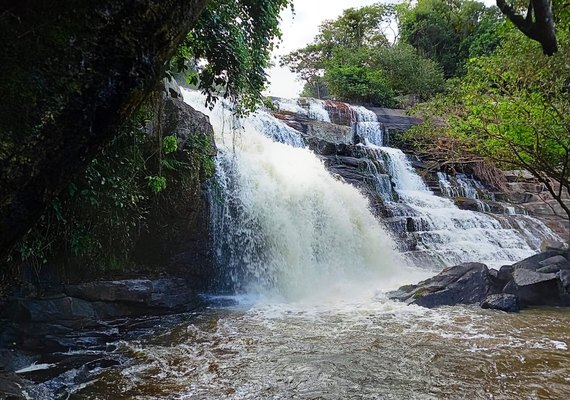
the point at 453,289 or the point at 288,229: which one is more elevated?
the point at 288,229

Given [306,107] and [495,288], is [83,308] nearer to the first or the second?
[495,288]

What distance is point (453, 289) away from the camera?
8.88 metres

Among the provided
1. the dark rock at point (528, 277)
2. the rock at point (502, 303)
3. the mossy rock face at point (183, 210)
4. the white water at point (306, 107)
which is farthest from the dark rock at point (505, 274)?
the white water at point (306, 107)

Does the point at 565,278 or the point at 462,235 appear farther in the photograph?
the point at 462,235

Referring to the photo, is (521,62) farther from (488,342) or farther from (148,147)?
(148,147)

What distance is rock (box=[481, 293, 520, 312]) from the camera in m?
8.14

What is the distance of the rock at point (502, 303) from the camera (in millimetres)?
8141

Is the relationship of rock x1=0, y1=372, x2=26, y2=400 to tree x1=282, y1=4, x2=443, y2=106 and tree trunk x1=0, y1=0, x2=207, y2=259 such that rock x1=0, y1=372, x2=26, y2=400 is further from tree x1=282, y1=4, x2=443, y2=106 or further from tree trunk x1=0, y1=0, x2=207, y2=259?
tree x1=282, y1=4, x2=443, y2=106

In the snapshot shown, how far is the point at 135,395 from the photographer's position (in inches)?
182

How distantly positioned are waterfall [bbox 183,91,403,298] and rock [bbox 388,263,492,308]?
2252 mm

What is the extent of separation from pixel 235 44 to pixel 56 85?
5.44 metres

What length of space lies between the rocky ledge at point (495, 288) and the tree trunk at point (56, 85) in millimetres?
7936

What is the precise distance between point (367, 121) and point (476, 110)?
12963 mm

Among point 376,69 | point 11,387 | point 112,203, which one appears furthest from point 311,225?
point 376,69
